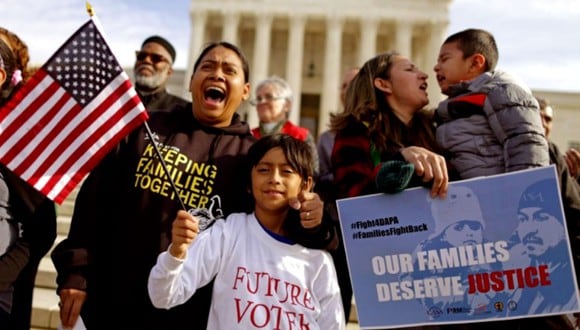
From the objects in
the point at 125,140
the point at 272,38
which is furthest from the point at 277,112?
the point at 272,38

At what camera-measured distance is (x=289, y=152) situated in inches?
103

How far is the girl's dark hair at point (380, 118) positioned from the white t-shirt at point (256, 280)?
0.83 meters

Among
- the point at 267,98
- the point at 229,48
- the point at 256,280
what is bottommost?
the point at 256,280

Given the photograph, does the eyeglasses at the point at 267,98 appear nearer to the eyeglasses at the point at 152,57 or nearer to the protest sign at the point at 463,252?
the eyeglasses at the point at 152,57

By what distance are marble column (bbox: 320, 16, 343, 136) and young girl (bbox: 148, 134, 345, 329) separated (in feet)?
111

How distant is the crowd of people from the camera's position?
2.37m

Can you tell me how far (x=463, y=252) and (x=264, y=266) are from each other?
96 cm

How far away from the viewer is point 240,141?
115 inches

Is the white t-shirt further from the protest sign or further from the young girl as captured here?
the protest sign

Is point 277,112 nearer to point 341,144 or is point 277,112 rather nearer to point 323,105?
point 341,144

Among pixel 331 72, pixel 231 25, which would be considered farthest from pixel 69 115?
pixel 231 25

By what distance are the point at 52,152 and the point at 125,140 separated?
17.3 inches

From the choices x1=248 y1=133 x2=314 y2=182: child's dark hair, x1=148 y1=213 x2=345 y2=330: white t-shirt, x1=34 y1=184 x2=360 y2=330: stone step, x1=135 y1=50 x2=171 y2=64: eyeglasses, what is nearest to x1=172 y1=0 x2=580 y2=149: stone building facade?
x1=135 y1=50 x2=171 y2=64: eyeglasses

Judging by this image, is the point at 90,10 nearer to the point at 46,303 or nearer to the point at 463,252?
the point at 463,252
